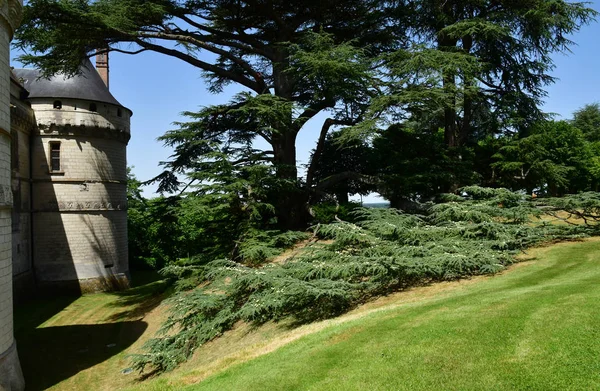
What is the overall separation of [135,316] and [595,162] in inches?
1129

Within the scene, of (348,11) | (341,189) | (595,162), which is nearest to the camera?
(348,11)

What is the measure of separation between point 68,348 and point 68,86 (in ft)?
46.3

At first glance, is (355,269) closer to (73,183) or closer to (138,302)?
(138,302)

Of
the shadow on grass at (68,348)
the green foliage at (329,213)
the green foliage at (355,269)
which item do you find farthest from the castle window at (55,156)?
the green foliage at (329,213)

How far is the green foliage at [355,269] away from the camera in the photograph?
10195 millimetres

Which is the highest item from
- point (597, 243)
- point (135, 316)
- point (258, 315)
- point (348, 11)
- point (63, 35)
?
point (348, 11)

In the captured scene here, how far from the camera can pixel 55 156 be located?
74.1 feet

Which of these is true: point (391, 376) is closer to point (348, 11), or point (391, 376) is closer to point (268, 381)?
point (268, 381)

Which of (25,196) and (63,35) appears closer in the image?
(63,35)

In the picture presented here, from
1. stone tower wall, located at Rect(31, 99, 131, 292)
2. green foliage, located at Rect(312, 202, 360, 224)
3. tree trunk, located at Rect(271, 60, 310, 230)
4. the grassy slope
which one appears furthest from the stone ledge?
stone tower wall, located at Rect(31, 99, 131, 292)

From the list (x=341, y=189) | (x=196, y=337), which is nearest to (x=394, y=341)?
(x=196, y=337)

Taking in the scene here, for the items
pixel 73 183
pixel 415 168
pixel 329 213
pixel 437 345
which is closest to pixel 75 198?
pixel 73 183

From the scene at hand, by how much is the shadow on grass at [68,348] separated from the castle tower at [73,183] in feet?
20.2

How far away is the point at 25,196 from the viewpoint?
69.4 ft
